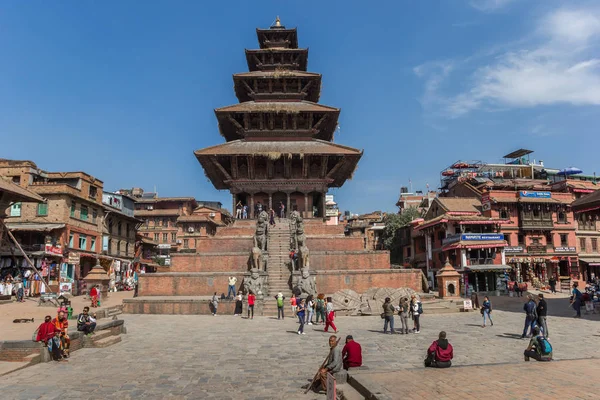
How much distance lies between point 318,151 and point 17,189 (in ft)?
63.5

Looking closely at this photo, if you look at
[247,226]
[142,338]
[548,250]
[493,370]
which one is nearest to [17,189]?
[247,226]

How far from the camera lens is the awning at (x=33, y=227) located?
110ft

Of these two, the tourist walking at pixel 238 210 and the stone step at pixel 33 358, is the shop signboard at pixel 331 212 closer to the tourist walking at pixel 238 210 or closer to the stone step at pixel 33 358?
the tourist walking at pixel 238 210

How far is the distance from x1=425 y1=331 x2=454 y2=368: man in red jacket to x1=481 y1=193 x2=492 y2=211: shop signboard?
128ft

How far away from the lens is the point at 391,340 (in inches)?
535

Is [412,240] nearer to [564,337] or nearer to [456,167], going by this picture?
[456,167]

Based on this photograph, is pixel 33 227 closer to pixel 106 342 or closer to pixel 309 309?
pixel 106 342

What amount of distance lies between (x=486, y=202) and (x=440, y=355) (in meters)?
39.5

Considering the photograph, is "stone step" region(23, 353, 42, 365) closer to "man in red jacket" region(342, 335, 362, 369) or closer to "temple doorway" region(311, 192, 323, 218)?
"man in red jacket" region(342, 335, 362, 369)

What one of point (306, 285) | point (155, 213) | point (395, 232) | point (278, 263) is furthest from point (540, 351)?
point (155, 213)

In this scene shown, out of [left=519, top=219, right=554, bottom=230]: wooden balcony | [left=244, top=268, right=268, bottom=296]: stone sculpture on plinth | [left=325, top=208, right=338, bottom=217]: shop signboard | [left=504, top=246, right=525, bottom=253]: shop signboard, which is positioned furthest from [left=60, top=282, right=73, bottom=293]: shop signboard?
[left=325, top=208, right=338, bottom=217]: shop signboard

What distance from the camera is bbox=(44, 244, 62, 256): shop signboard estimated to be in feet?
108

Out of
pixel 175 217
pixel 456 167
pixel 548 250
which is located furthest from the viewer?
pixel 175 217

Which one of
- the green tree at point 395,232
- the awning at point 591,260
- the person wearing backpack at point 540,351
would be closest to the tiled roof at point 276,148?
the person wearing backpack at point 540,351
